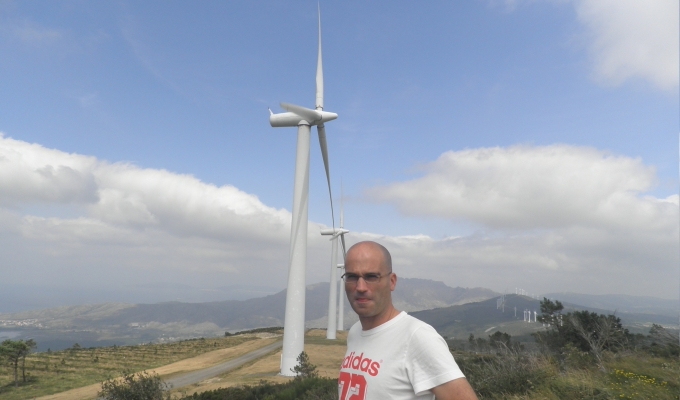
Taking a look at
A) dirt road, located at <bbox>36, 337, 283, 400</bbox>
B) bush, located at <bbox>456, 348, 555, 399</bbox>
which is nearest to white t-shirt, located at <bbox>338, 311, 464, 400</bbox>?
bush, located at <bbox>456, 348, 555, 399</bbox>

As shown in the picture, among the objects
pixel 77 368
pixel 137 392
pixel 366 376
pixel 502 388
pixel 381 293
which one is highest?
pixel 381 293

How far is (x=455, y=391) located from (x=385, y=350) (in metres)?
0.67

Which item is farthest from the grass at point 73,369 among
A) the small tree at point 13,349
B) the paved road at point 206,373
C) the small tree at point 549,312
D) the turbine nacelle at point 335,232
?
the small tree at point 549,312

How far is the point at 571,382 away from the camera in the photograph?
10.8 metres

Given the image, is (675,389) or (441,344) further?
(675,389)

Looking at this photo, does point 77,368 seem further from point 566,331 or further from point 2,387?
point 566,331

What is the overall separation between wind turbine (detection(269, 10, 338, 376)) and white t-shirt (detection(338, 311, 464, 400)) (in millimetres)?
26643

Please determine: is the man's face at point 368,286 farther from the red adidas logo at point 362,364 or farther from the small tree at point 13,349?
the small tree at point 13,349

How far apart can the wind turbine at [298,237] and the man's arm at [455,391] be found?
27.4 meters

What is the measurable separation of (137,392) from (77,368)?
4607cm

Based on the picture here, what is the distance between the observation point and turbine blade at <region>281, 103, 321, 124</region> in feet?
101

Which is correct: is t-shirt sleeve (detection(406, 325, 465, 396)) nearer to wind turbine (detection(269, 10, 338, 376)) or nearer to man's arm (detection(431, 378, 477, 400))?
man's arm (detection(431, 378, 477, 400))

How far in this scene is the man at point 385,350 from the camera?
281 cm

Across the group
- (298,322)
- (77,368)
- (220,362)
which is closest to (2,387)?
(77,368)
